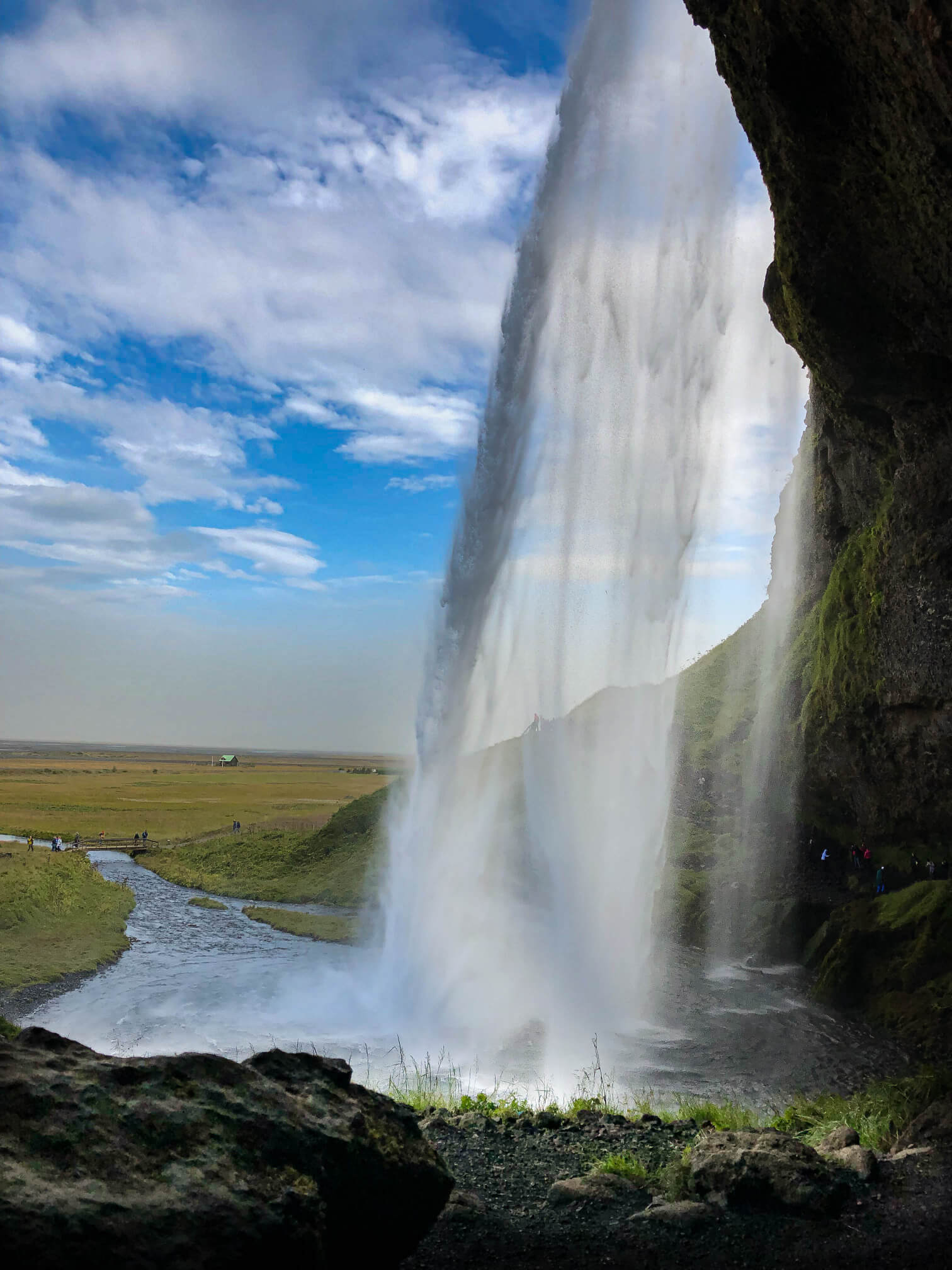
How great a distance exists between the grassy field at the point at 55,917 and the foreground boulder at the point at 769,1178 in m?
22.1

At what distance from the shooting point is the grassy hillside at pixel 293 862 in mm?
41688

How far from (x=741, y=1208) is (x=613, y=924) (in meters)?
16.0

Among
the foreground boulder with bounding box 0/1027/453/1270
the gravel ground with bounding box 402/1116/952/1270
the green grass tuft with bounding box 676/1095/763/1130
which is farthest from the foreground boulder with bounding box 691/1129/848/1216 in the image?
the foreground boulder with bounding box 0/1027/453/1270

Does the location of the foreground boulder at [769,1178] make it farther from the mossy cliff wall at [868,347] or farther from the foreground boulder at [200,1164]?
the mossy cliff wall at [868,347]

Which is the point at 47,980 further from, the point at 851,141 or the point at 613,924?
the point at 851,141

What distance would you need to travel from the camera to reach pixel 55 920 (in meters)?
31.4

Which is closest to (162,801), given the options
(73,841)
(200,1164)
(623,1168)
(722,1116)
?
(73,841)

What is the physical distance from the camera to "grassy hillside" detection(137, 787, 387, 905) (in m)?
41.7

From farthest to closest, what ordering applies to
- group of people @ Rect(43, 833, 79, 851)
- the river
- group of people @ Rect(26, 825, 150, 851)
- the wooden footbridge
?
the wooden footbridge
group of people @ Rect(26, 825, 150, 851)
group of people @ Rect(43, 833, 79, 851)
the river

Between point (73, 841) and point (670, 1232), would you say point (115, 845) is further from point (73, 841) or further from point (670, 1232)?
point (670, 1232)

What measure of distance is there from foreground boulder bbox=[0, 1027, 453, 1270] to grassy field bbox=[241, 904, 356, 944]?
25.9 m

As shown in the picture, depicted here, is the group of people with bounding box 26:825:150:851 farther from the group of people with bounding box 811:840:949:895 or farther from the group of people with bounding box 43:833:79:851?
the group of people with bounding box 811:840:949:895

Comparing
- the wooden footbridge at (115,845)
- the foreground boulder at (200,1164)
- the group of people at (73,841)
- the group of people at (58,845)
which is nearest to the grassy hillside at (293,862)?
the wooden footbridge at (115,845)

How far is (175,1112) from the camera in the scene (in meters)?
5.94
